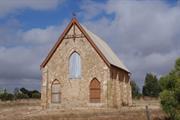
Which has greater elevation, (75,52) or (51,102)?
(75,52)

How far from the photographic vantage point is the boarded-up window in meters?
52.1

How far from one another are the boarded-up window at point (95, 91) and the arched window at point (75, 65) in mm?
2327

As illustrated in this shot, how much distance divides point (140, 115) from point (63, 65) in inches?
766

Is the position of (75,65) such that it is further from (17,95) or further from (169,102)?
(17,95)

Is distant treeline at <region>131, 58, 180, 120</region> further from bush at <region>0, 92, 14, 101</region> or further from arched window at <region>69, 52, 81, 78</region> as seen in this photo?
bush at <region>0, 92, 14, 101</region>

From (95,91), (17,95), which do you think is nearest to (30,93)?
(17,95)

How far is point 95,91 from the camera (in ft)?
172

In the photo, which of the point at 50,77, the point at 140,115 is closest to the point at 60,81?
the point at 50,77

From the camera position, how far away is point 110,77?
5238 cm

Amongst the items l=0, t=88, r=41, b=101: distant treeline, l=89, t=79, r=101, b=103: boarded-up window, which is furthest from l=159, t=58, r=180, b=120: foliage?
l=0, t=88, r=41, b=101: distant treeline

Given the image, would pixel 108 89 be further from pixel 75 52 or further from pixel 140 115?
pixel 140 115

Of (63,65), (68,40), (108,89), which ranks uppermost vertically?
(68,40)

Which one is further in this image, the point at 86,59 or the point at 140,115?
the point at 86,59

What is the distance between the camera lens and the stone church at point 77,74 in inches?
2051
